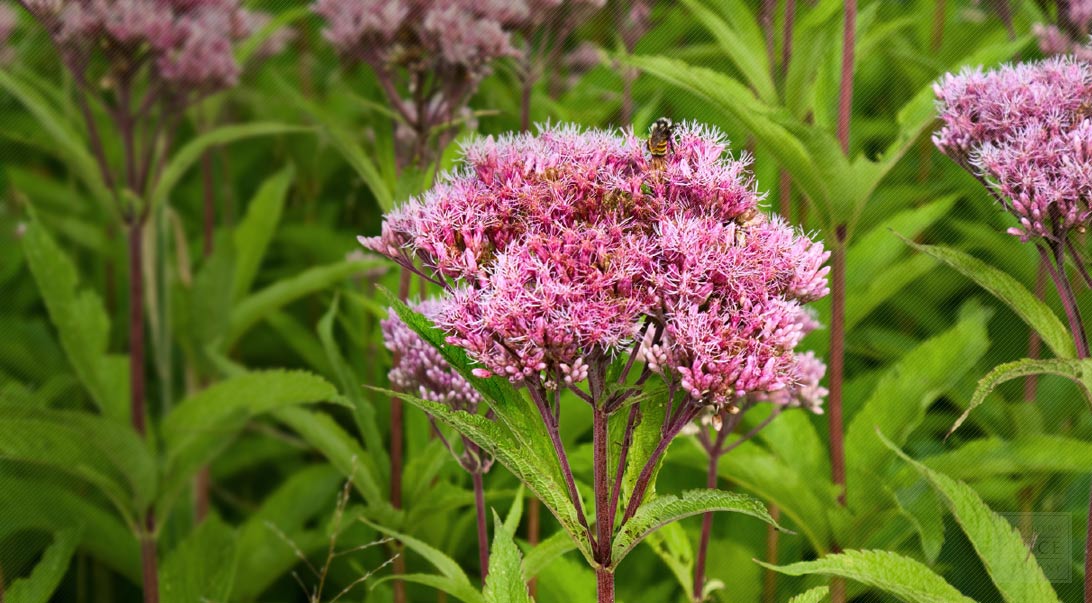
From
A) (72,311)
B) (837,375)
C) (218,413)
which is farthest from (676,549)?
(72,311)

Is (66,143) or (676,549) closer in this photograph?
(676,549)

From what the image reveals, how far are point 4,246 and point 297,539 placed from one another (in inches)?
43.3

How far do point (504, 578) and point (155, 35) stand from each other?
4.28ft

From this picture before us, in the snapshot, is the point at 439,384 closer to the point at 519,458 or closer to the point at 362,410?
the point at 362,410

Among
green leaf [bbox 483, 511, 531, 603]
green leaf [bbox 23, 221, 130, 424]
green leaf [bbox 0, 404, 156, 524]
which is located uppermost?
green leaf [bbox 23, 221, 130, 424]

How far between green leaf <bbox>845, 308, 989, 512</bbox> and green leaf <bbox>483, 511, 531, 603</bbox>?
2.03ft

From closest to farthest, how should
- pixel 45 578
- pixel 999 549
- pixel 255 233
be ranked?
pixel 999 549 < pixel 45 578 < pixel 255 233

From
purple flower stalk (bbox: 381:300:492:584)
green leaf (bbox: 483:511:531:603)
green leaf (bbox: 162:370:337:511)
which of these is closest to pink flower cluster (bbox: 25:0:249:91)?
green leaf (bbox: 162:370:337:511)

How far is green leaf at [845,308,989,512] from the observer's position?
53.9 inches

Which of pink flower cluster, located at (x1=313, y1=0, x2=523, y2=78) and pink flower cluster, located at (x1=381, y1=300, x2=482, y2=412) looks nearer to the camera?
pink flower cluster, located at (x1=381, y1=300, x2=482, y2=412)

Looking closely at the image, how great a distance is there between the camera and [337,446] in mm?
1431

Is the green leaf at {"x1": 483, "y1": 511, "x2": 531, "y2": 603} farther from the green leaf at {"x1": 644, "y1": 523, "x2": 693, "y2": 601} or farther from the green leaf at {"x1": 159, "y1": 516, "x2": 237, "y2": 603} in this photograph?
the green leaf at {"x1": 159, "y1": 516, "x2": 237, "y2": 603}

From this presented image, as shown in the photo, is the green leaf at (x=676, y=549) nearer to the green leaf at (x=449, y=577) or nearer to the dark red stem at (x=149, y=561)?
the green leaf at (x=449, y=577)

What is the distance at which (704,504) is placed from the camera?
2.80 feet
